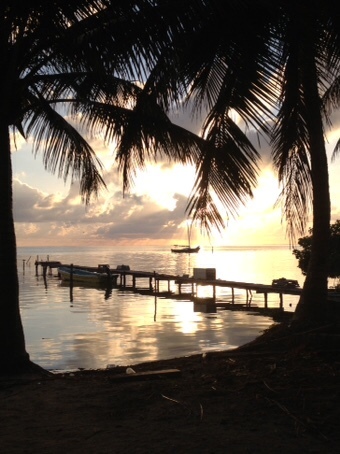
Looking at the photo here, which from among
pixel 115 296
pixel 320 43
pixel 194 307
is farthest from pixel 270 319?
pixel 320 43

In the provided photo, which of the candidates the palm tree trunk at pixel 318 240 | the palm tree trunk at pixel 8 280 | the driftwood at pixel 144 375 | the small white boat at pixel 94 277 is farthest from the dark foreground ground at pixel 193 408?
the small white boat at pixel 94 277

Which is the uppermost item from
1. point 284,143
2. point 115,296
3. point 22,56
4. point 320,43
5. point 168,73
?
point 22,56

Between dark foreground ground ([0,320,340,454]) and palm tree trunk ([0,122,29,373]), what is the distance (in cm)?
167

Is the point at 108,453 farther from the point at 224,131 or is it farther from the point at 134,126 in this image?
the point at 134,126

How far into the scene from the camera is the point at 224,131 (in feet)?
24.7

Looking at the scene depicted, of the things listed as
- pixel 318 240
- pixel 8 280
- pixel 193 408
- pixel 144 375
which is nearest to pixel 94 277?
pixel 8 280

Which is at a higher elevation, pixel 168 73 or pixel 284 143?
pixel 168 73

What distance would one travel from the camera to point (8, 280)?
955cm

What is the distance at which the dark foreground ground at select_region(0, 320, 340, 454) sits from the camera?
16.0 feet

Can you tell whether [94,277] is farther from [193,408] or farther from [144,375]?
[193,408]

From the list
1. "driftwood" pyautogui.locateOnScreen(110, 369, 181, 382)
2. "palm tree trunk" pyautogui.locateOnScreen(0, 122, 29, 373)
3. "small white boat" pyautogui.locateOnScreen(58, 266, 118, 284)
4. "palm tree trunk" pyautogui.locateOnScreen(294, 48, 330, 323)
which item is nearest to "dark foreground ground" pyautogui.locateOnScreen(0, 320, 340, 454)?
"driftwood" pyautogui.locateOnScreen(110, 369, 181, 382)

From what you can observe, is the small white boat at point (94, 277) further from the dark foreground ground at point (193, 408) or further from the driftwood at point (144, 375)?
the driftwood at point (144, 375)

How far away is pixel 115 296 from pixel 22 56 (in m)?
41.5

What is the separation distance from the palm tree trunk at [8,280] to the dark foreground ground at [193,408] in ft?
5.47
